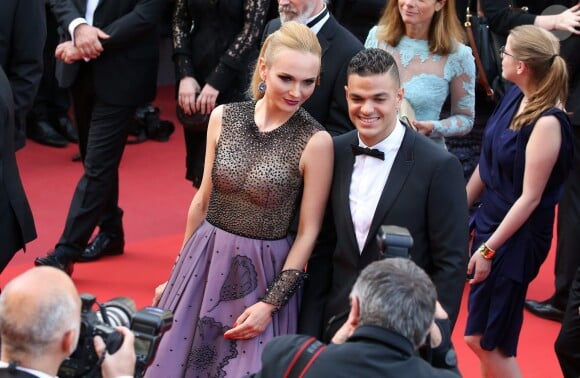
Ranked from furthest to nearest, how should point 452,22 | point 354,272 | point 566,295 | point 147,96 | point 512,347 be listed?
point 147,96
point 566,295
point 452,22
point 512,347
point 354,272

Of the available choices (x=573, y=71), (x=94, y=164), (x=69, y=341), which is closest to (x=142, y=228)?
(x=94, y=164)

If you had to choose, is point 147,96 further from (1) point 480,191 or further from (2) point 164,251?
(1) point 480,191

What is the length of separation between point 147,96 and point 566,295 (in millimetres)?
2378

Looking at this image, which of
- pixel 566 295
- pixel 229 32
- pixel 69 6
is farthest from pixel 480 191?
pixel 69 6

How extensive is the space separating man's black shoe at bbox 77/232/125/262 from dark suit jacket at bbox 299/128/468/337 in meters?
2.86

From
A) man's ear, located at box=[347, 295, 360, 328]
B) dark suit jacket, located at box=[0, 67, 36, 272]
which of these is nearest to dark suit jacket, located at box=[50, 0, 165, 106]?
dark suit jacket, located at box=[0, 67, 36, 272]

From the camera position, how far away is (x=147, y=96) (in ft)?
19.5

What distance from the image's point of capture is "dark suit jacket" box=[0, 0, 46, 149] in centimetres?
495

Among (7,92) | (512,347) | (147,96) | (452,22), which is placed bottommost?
(512,347)

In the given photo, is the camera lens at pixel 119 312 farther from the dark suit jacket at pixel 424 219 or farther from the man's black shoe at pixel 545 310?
the man's black shoe at pixel 545 310

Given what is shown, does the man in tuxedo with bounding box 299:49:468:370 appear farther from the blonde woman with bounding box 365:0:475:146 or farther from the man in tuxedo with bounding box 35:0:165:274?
the man in tuxedo with bounding box 35:0:165:274

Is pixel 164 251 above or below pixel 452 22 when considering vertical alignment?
below

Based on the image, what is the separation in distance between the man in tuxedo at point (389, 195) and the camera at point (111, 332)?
673 millimetres

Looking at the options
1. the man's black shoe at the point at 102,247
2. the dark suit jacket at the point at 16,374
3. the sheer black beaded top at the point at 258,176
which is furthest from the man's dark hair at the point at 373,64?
the man's black shoe at the point at 102,247
